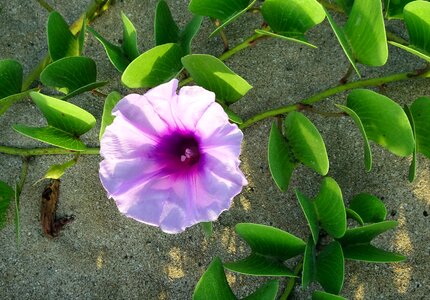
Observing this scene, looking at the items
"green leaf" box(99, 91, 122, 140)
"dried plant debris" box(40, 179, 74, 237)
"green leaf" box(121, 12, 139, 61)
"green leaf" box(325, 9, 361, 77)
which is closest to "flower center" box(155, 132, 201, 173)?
"green leaf" box(99, 91, 122, 140)

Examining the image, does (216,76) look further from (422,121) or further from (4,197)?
(4,197)

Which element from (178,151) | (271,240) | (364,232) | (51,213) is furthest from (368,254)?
(51,213)

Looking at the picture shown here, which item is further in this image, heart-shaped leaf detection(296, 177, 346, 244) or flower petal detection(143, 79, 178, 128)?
heart-shaped leaf detection(296, 177, 346, 244)

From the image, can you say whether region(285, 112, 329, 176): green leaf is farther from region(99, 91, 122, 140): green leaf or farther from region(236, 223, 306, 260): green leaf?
region(99, 91, 122, 140): green leaf

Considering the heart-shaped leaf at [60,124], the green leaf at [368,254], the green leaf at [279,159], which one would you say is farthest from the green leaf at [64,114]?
the green leaf at [368,254]

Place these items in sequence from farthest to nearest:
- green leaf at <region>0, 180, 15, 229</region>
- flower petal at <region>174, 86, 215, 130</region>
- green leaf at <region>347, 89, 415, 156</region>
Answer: green leaf at <region>0, 180, 15, 229</region>, green leaf at <region>347, 89, 415, 156</region>, flower petal at <region>174, 86, 215, 130</region>
